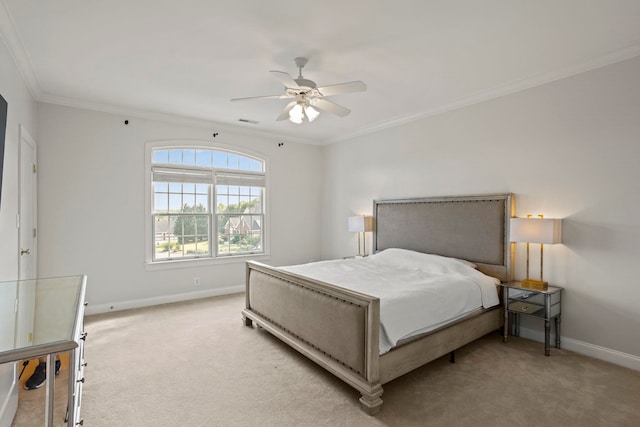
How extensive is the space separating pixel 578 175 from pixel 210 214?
4.74m

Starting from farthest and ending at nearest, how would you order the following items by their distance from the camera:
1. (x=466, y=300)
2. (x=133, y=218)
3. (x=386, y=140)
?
(x=386, y=140)
(x=133, y=218)
(x=466, y=300)

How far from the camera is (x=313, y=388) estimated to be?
2.53 meters

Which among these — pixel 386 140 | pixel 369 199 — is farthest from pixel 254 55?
pixel 369 199

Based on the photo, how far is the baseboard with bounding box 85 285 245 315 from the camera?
14.1 ft

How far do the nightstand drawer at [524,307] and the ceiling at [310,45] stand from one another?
227 cm

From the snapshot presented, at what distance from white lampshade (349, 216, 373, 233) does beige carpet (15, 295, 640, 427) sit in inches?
88.2

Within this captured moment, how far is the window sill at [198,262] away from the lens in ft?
15.5

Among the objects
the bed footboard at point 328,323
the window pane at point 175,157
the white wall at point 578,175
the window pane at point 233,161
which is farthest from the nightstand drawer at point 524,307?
the window pane at point 175,157

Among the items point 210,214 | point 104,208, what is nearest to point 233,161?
point 210,214

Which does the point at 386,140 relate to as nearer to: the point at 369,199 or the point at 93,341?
the point at 369,199

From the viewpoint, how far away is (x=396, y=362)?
2.40m

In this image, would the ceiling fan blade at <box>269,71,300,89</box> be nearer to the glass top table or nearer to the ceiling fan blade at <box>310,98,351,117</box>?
the ceiling fan blade at <box>310,98,351,117</box>

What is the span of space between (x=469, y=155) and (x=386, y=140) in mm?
1401

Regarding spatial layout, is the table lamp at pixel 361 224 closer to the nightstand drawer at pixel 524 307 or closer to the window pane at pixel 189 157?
the nightstand drawer at pixel 524 307
